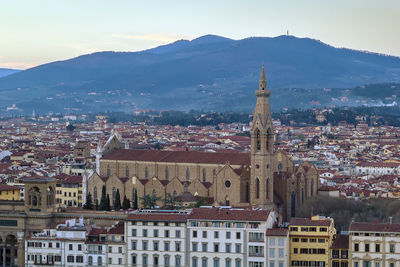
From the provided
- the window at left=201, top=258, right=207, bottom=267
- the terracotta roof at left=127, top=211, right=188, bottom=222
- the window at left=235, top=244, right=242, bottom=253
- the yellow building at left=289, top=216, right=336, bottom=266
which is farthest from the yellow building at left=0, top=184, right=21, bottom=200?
the yellow building at left=289, top=216, right=336, bottom=266

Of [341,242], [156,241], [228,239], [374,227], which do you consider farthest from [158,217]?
[374,227]

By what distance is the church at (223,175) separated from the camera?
7500 cm

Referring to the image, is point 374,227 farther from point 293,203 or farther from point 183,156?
point 183,156

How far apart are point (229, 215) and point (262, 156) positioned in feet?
58.7

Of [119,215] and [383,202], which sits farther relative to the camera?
[383,202]

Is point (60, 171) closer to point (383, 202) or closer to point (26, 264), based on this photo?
point (383, 202)

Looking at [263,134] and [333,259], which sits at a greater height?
[263,134]

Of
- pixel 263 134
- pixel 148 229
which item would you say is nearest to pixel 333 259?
pixel 148 229

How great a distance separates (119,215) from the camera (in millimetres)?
64562

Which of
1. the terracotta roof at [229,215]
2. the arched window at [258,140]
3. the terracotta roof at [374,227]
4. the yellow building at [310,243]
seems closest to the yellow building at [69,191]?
the arched window at [258,140]

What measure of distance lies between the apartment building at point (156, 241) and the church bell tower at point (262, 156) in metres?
17.7

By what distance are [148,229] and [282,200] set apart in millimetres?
21275

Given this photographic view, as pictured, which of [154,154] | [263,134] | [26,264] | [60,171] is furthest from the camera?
[60,171]

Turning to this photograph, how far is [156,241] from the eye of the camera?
57.3m
